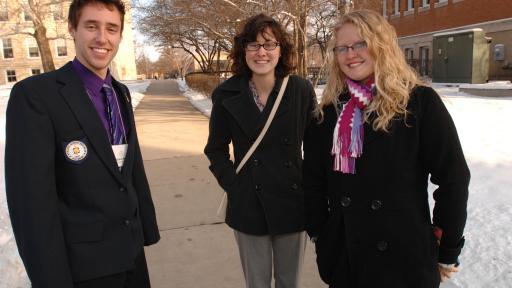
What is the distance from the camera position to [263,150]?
264cm

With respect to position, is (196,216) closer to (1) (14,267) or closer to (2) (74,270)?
(1) (14,267)

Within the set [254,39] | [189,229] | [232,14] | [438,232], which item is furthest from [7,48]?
[438,232]

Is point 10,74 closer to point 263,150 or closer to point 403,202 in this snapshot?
point 263,150

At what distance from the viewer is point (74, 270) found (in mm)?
1882

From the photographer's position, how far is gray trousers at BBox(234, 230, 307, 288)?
108 inches

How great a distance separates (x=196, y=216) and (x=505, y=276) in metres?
3.20

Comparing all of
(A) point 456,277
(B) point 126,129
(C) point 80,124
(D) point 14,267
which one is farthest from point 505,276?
(D) point 14,267

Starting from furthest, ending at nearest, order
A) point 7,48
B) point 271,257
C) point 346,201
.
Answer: point 7,48 → point 271,257 → point 346,201

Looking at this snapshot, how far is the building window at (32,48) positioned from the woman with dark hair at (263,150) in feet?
181

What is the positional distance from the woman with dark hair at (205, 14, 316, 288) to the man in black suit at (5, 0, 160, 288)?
0.67 meters

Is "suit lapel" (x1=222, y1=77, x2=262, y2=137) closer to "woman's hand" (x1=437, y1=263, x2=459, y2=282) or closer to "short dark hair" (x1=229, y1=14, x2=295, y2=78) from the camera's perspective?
"short dark hair" (x1=229, y1=14, x2=295, y2=78)

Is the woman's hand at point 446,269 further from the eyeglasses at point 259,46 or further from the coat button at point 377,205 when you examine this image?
the eyeglasses at point 259,46

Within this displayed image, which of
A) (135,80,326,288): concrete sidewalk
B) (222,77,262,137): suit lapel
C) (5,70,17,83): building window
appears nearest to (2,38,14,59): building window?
(5,70,17,83): building window

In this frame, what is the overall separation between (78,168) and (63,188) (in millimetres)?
110
